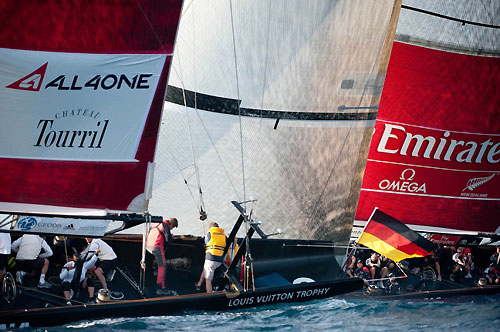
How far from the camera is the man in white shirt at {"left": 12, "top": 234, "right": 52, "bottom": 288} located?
9.66 metres

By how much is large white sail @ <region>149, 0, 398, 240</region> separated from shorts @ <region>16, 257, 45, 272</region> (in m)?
2.52

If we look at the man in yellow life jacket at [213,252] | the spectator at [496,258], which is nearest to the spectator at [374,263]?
the spectator at [496,258]

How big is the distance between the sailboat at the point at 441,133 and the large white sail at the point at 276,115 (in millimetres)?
2203

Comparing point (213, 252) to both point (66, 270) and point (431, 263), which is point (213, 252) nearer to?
point (66, 270)

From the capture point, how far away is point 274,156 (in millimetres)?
11844

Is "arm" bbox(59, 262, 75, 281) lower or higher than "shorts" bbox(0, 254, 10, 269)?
lower

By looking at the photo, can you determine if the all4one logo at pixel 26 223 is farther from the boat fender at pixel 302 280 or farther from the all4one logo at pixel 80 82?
the boat fender at pixel 302 280

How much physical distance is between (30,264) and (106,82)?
2.54 metres

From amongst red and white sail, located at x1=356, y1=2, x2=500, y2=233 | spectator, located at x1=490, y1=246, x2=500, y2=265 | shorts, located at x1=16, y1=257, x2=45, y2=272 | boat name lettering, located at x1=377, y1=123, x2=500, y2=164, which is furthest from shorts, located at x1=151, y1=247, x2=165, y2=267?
spectator, located at x1=490, y1=246, x2=500, y2=265

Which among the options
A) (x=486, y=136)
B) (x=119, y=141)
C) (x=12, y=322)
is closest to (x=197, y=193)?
(x=119, y=141)

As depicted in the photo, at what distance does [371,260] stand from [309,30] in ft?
13.6

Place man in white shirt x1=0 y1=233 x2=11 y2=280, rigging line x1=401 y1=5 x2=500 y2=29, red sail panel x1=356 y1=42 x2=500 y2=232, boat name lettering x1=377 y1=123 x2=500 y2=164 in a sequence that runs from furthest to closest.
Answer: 1. boat name lettering x1=377 y1=123 x2=500 y2=164
2. red sail panel x1=356 y1=42 x2=500 y2=232
3. rigging line x1=401 y1=5 x2=500 y2=29
4. man in white shirt x1=0 y1=233 x2=11 y2=280

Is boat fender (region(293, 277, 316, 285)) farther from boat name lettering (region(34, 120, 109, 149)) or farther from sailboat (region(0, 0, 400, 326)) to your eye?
boat name lettering (region(34, 120, 109, 149))

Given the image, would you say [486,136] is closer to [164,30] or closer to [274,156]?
[274,156]
